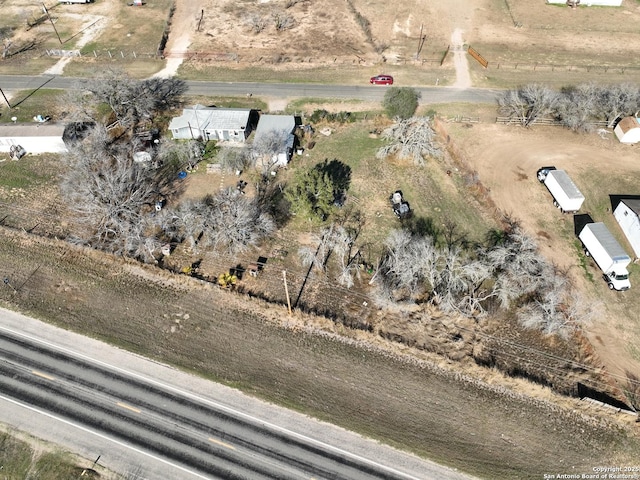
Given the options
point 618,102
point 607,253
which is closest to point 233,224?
point 607,253

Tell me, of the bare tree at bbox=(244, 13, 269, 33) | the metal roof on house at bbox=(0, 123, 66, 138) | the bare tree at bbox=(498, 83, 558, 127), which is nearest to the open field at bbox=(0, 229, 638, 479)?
the metal roof on house at bbox=(0, 123, 66, 138)

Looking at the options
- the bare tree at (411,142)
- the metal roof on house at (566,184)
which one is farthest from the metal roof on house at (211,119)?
the metal roof on house at (566,184)

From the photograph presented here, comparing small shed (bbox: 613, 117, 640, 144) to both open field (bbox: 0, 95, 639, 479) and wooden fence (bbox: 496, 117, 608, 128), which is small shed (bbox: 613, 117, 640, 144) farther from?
open field (bbox: 0, 95, 639, 479)

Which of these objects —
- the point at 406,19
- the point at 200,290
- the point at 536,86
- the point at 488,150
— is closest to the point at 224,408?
the point at 200,290

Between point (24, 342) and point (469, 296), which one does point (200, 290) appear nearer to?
point (24, 342)

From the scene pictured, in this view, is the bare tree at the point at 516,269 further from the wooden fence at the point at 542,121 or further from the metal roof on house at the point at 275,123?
the metal roof on house at the point at 275,123
